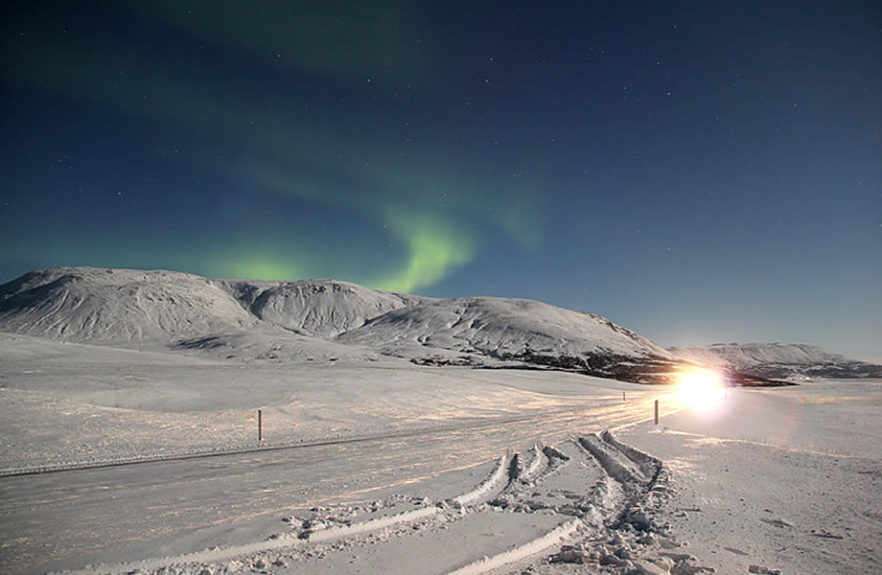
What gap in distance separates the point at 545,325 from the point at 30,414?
172m

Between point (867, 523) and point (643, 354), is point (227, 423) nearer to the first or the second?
point (867, 523)

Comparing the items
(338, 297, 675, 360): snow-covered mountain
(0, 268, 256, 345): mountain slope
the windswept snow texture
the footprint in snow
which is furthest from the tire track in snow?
(0, 268, 256, 345): mountain slope

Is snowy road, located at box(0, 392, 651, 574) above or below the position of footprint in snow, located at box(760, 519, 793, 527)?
below

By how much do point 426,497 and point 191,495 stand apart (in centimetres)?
527

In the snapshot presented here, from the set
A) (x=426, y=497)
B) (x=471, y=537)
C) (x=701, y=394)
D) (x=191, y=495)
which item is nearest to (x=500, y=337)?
(x=701, y=394)

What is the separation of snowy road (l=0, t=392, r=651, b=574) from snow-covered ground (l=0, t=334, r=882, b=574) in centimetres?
5

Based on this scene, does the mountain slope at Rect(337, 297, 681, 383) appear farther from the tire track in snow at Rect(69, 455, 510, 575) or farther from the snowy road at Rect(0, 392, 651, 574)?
the tire track in snow at Rect(69, 455, 510, 575)

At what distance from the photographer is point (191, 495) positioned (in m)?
10.4

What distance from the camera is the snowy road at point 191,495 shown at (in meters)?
7.23

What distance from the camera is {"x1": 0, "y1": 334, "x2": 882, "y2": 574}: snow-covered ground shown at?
6.62 meters

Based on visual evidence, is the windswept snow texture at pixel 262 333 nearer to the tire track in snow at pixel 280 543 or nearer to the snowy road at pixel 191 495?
the snowy road at pixel 191 495

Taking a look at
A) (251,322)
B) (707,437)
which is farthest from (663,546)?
(251,322)

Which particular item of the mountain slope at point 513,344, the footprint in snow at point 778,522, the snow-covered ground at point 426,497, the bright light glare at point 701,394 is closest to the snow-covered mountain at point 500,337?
the mountain slope at point 513,344

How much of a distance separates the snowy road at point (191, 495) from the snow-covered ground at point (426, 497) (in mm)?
53
